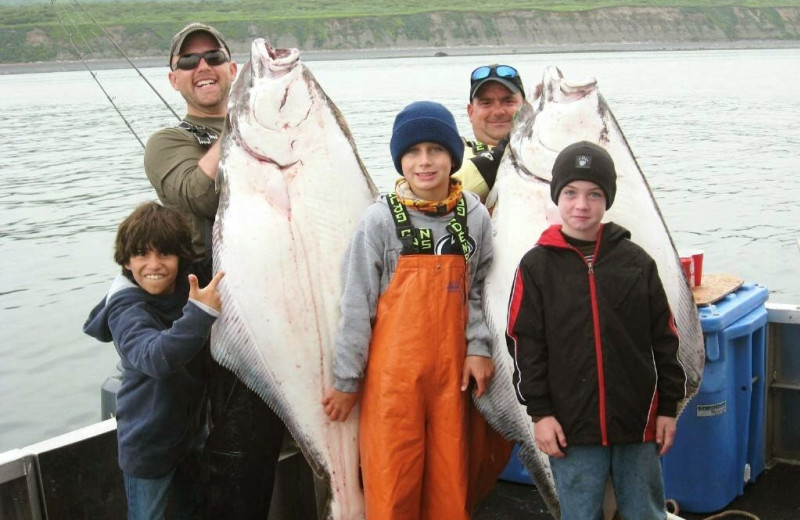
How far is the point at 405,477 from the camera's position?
2.81m

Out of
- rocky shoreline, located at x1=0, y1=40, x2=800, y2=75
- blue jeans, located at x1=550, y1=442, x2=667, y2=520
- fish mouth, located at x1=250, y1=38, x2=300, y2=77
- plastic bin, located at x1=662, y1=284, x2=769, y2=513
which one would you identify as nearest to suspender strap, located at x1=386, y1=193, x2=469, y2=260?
fish mouth, located at x1=250, y1=38, x2=300, y2=77

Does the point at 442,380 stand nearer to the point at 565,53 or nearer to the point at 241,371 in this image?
the point at 241,371

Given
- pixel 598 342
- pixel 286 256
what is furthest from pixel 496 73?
pixel 598 342

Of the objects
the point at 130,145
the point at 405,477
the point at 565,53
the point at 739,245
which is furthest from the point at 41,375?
the point at 565,53

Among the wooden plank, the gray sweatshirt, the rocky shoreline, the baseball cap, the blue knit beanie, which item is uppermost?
the rocky shoreline

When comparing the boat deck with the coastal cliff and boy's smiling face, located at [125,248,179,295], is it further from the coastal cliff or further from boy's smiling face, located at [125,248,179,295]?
the coastal cliff

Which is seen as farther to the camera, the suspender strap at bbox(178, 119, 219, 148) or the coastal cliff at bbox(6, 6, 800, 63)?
the coastal cliff at bbox(6, 6, 800, 63)

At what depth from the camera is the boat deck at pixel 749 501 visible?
12.4 ft

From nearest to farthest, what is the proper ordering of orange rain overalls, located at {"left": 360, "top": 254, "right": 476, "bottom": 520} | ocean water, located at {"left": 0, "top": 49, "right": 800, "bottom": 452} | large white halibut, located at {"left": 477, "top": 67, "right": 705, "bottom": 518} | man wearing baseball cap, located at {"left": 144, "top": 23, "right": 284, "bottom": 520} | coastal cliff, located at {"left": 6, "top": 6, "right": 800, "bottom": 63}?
orange rain overalls, located at {"left": 360, "top": 254, "right": 476, "bottom": 520}, large white halibut, located at {"left": 477, "top": 67, "right": 705, "bottom": 518}, man wearing baseball cap, located at {"left": 144, "top": 23, "right": 284, "bottom": 520}, ocean water, located at {"left": 0, "top": 49, "right": 800, "bottom": 452}, coastal cliff, located at {"left": 6, "top": 6, "right": 800, "bottom": 63}

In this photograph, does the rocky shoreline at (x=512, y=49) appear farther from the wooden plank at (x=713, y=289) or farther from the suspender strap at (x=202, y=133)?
the suspender strap at (x=202, y=133)

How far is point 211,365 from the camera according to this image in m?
3.16

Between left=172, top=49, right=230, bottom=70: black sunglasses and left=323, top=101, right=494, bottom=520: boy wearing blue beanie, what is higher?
left=172, top=49, right=230, bottom=70: black sunglasses

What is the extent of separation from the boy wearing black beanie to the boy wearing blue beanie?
208 mm

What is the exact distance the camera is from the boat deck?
12.4ft
